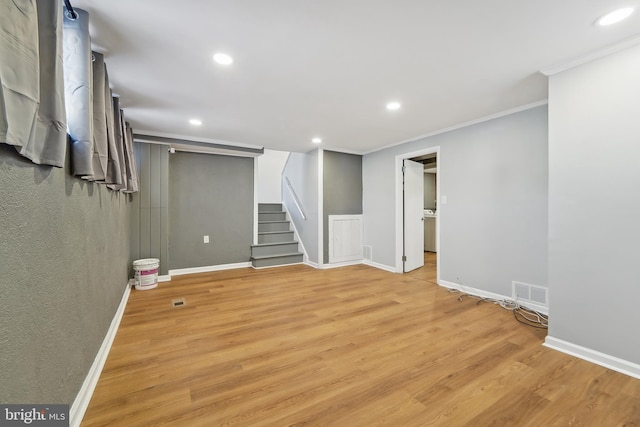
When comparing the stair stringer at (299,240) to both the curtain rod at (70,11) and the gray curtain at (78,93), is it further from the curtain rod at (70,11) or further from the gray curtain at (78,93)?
the curtain rod at (70,11)

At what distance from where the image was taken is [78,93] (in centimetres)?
143

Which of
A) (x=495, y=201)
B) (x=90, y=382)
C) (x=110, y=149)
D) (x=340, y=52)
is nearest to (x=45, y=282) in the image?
(x=90, y=382)

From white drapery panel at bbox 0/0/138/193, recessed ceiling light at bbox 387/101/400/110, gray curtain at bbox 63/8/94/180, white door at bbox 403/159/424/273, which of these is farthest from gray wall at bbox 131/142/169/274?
white door at bbox 403/159/424/273

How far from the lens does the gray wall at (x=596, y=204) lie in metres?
1.82

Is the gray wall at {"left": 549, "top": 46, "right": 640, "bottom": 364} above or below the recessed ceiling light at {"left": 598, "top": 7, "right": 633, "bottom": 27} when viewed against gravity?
below

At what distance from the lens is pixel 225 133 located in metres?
4.06

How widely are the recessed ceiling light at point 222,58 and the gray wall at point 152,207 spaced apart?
8.68ft

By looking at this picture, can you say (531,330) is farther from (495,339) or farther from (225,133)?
(225,133)

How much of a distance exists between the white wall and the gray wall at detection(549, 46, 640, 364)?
5670 mm

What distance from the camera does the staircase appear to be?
5133mm

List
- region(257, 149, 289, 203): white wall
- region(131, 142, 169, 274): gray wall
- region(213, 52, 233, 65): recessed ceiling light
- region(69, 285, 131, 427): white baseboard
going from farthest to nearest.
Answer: region(257, 149, 289, 203): white wall
region(131, 142, 169, 274): gray wall
region(213, 52, 233, 65): recessed ceiling light
region(69, 285, 131, 427): white baseboard

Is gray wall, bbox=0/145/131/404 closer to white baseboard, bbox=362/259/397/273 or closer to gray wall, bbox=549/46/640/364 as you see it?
gray wall, bbox=549/46/640/364

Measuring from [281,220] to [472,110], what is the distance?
429 cm

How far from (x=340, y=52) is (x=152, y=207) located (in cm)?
365
